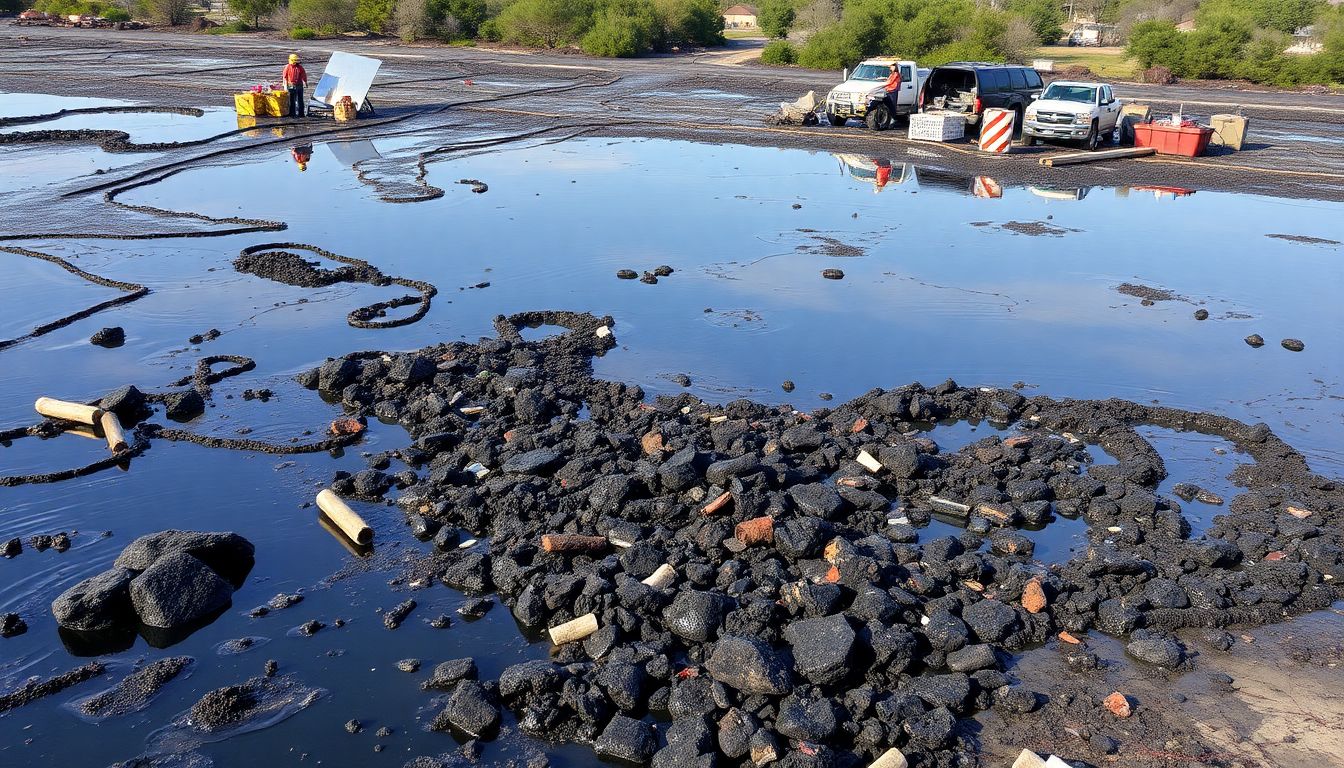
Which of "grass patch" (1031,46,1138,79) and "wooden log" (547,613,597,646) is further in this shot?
"grass patch" (1031,46,1138,79)

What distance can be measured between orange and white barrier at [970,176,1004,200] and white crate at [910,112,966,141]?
4.41m

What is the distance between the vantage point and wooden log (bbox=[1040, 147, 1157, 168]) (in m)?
23.1

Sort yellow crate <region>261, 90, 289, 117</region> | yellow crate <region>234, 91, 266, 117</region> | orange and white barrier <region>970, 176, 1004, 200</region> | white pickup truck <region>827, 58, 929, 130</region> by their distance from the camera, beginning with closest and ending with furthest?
orange and white barrier <region>970, 176, 1004, 200</region>, yellow crate <region>234, 91, 266, 117</region>, yellow crate <region>261, 90, 289, 117</region>, white pickup truck <region>827, 58, 929, 130</region>

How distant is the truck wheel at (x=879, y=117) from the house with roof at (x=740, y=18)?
58356 millimetres

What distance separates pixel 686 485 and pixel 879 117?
73.1 feet

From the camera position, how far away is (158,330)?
12008 mm

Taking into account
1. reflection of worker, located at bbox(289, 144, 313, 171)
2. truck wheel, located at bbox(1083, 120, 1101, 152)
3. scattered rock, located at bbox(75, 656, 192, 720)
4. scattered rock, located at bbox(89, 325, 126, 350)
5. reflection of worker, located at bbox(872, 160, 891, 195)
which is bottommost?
scattered rock, located at bbox(75, 656, 192, 720)

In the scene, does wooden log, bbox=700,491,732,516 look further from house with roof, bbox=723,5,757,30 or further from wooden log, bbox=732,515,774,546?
house with roof, bbox=723,5,757,30

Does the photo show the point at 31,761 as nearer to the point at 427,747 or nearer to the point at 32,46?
the point at 427,747

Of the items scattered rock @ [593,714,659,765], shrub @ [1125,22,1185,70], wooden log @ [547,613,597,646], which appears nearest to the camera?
scattered rock @ [593,714,659,765]

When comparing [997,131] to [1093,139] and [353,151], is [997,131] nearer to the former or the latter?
[1093,139]

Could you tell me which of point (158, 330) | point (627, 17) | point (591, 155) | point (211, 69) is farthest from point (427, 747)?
point (627, 17)

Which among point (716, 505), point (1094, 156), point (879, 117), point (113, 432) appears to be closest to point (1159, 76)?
point (879, 117)

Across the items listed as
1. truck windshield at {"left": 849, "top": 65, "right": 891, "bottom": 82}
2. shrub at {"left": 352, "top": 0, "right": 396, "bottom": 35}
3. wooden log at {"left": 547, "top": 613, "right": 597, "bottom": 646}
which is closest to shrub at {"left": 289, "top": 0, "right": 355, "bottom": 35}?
shrub at {"left": 352, "top": 0, "right": 396, "bottom": 35}
